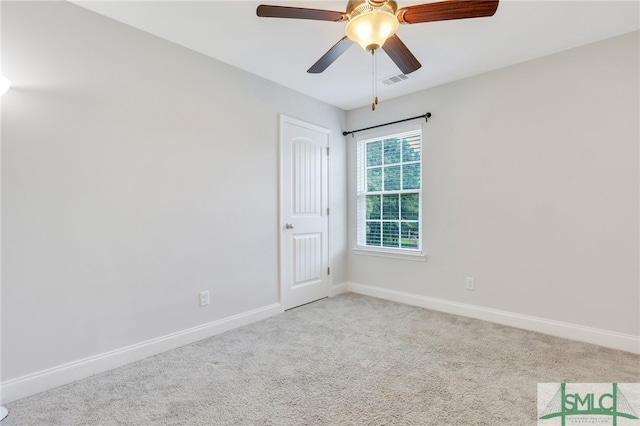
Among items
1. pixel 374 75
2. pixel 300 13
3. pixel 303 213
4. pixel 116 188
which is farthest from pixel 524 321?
pixel 116 188

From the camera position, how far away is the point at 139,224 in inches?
92.0

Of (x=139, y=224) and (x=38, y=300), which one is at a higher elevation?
(x=139, y=224)

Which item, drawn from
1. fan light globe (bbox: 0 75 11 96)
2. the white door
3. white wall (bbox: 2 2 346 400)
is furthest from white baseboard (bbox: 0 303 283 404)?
fan light globe (bbox: 0 75 11 96)

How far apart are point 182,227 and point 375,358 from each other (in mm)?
1868

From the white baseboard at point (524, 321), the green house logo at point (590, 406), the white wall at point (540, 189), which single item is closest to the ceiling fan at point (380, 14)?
the white wall at point (540, 189)

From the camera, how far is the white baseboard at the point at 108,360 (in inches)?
72.6

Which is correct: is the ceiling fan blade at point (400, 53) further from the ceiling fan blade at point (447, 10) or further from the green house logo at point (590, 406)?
the green house logo at point (590, 406)

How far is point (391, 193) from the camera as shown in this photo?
3.81 metres

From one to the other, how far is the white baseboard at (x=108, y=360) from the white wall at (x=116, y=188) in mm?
24

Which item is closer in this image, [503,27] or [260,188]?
[503,27]

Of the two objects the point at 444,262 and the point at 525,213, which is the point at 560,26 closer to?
the point at 525,213

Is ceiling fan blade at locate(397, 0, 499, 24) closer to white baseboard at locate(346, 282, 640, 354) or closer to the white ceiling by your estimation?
the white ceiling

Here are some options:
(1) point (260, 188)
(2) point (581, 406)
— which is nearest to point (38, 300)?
(1) point (260, 188)

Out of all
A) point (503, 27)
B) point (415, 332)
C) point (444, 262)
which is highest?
point (503, 27)
